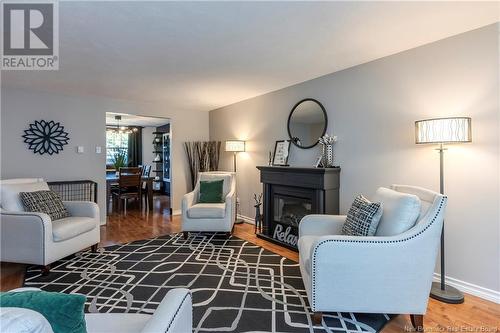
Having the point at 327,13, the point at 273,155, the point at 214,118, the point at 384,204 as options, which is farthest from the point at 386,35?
the point at 214,118

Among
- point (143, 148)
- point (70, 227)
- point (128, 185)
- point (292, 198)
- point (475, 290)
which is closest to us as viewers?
point (475, 290)

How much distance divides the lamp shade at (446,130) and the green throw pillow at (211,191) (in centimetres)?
275

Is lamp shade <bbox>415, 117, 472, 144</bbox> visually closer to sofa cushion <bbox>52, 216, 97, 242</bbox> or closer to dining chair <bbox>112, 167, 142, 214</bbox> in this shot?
sofa cushion <bbox>52, 216, 97, 242</bbox>

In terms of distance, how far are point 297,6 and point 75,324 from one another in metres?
2.05

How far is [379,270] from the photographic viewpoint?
1.71 metres

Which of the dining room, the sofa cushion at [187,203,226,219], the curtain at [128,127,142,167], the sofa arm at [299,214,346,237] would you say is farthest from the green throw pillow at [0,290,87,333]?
the curtain at [128,127,142,167]

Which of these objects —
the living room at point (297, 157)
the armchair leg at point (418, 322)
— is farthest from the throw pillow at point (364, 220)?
the armchair leg at point (418, 322)

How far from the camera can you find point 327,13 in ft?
6.24

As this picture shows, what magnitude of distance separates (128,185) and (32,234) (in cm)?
324

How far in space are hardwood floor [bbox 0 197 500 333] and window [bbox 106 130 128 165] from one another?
4.13 metres

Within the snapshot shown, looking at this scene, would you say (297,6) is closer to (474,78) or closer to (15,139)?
(474,78)

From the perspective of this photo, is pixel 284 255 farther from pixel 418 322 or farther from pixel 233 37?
pixel 233 37

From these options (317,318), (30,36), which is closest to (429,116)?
(317,318)

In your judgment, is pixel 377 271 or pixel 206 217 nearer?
pixel 377 271
